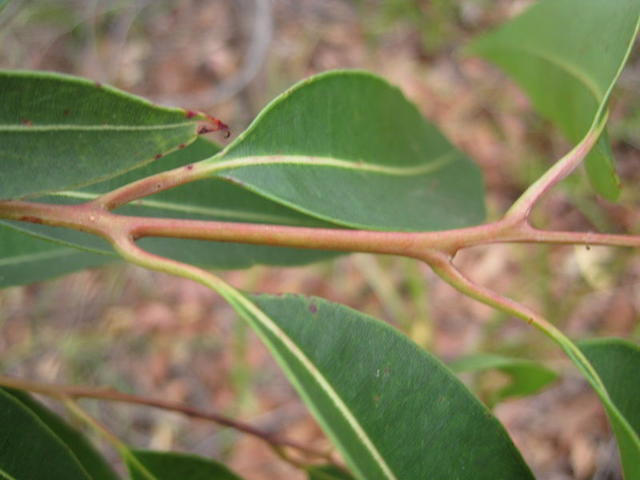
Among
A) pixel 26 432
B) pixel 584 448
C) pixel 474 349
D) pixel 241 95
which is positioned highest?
pixel 241 95

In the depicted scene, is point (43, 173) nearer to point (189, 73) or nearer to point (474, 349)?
point (474, 349)

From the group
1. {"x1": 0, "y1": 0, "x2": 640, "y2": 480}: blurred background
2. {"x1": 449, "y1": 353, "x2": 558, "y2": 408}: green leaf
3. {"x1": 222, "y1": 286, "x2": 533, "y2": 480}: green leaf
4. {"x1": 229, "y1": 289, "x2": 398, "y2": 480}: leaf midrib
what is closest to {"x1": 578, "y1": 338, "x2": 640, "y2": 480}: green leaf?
{"x1": 222, "y1": 286, "x2": 533, "y2": 480}: green leaf

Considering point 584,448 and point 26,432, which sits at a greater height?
point 26,432

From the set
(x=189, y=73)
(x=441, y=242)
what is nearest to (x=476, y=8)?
(x=189, y=73)

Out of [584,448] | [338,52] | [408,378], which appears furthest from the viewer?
[338,52]

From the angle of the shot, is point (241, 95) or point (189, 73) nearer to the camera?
point (241, 95)

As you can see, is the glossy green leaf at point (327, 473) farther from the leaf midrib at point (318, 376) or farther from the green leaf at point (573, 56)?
the green leaf at point (573, 56)

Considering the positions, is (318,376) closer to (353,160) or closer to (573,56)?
(353,160)

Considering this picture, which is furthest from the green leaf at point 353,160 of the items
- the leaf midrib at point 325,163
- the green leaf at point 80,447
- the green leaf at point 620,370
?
the green leaf at point 80,447
